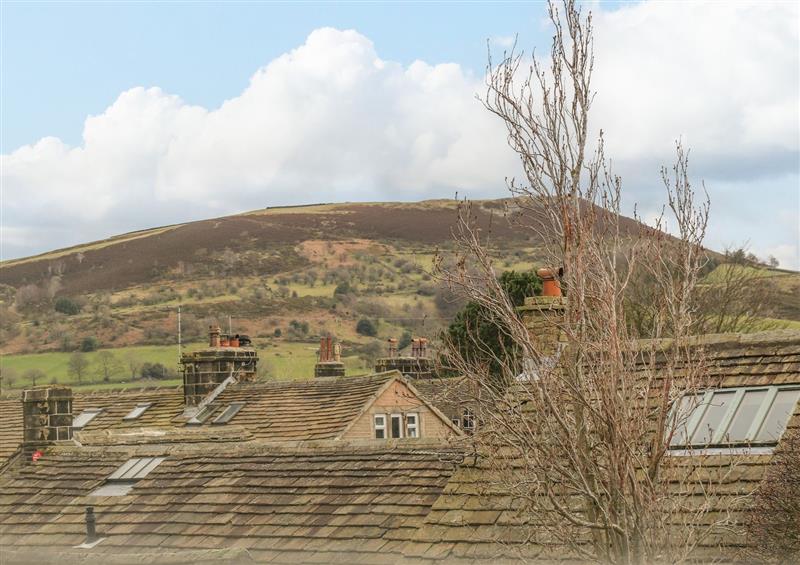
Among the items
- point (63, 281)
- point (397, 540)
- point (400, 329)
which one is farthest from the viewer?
point (63, 281)

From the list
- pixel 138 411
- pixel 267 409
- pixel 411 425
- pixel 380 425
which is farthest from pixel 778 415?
pixel 138 411

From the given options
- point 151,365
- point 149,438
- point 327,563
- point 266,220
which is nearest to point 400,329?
point 151,365

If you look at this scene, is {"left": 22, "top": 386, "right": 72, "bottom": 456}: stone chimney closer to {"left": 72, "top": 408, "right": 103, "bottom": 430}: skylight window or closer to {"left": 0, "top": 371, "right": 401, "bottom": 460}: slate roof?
{"left": 0, "top": 371, "right": 401, "bottom": 460}: slate roof

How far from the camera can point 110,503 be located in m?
20.0

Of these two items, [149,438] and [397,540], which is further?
[149,438]

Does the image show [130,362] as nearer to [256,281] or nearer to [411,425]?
[256,281]

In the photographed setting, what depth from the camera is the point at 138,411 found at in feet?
117

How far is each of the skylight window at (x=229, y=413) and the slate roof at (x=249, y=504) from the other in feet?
31.8

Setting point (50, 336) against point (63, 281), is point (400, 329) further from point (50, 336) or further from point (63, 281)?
point (63, 281)

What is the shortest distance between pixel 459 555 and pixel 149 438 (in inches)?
451

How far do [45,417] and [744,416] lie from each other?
51.1 feet

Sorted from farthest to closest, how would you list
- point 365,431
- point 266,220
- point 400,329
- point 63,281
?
point 266,220
point 63,281
point 400,329
point 365,431

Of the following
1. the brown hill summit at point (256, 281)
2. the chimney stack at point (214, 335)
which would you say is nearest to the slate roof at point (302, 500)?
the chimney stack at point (214, 335)

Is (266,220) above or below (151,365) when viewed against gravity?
above
